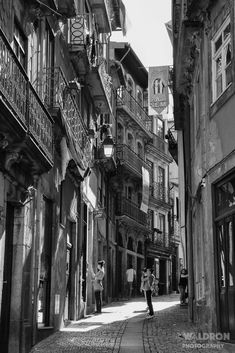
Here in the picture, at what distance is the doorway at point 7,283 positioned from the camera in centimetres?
1030

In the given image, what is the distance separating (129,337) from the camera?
43.4 ft

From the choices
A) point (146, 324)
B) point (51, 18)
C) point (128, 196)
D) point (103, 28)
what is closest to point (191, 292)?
point (146, 324)

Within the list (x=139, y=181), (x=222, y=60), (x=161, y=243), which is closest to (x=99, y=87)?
(x=222, y=60)

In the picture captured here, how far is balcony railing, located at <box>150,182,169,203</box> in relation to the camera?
138 ft

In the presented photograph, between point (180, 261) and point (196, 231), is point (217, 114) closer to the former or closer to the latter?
point (196, 231)

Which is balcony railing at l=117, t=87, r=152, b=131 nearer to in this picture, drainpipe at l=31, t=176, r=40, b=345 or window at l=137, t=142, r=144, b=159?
window at l=137, t=142, r=144, b=159

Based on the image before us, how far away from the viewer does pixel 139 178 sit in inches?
1443

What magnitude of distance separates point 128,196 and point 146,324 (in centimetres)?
2048

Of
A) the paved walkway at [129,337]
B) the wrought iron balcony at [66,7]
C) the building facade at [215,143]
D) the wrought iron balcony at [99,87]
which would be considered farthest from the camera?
the wrought iron balcony at [99,87]

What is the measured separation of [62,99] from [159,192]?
2964cm

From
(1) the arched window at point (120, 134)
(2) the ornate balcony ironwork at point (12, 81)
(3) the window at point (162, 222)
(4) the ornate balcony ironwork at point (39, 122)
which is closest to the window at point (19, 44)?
(4) the ornate balcony ironwork at point (39, 122)

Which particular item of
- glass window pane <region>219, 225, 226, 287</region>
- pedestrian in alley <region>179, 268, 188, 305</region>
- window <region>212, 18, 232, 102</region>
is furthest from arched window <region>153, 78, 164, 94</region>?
glass window pane <region>219, 225, 226, 287</region>

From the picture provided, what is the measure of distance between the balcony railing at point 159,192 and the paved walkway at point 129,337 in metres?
23.9

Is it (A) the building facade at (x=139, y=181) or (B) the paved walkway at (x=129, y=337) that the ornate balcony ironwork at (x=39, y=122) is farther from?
(A) the building facade at (x=139, y=181)
